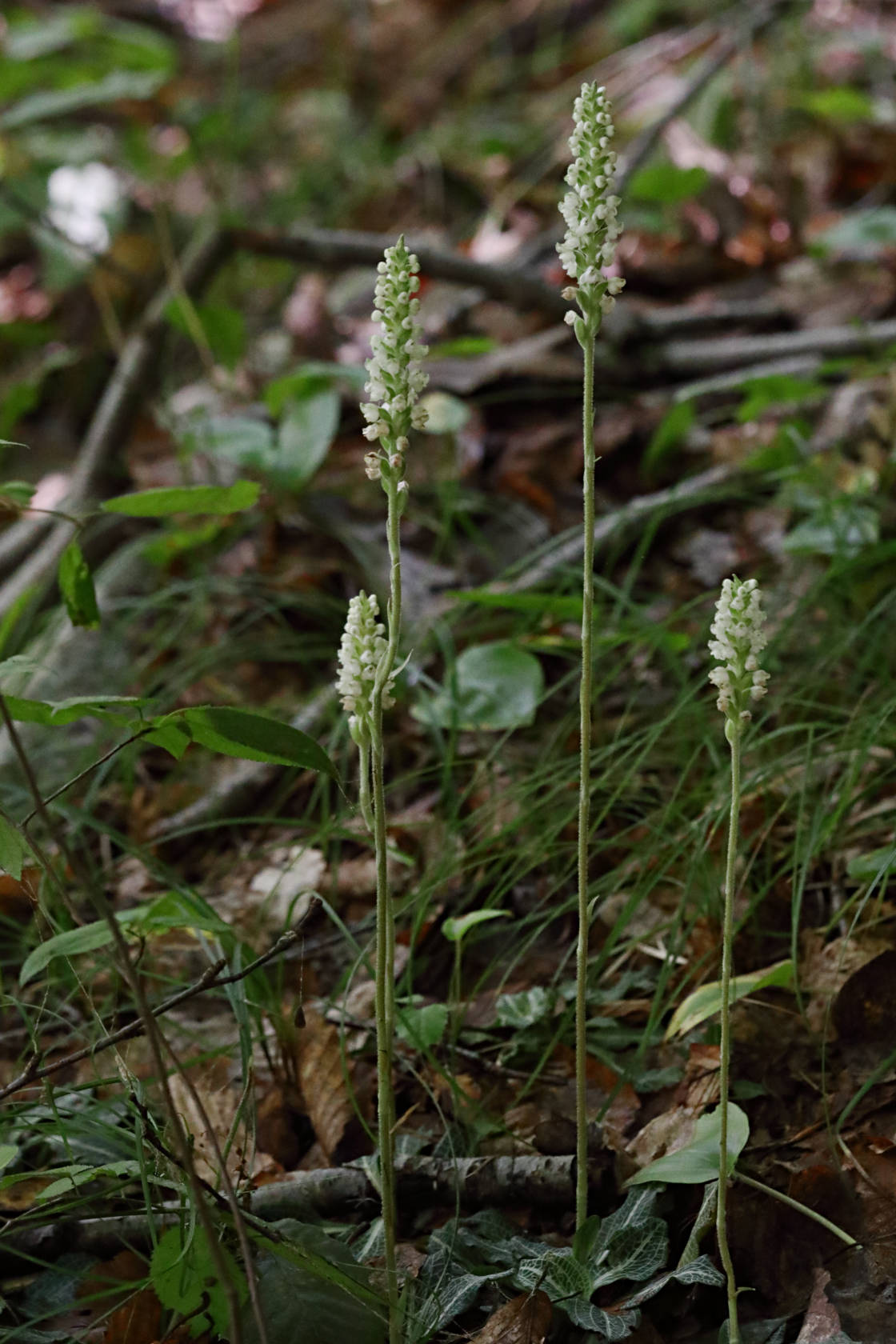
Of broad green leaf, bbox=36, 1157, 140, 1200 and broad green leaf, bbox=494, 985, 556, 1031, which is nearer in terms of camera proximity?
broad green leaf, bbox=36, 1157, 140, 1200

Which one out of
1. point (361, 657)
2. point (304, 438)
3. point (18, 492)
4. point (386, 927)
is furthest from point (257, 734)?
point (304, 438)

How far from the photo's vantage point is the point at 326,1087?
1686 mm

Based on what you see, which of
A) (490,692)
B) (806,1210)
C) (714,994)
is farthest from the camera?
(490,692)

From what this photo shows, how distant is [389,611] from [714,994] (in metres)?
0.70

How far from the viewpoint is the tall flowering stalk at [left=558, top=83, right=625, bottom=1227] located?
1150mm

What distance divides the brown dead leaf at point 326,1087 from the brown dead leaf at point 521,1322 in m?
0.37

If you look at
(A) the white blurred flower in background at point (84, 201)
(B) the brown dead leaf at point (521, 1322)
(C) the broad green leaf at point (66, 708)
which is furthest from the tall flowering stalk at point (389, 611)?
(A) the white blurred flower in background at point (84, 201)

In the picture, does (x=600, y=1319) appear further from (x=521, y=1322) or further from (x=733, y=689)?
(x=733, y=689)

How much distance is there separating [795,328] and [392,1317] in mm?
2922

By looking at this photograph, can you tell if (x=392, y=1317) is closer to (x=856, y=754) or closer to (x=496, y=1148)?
(x=496, y=1148)

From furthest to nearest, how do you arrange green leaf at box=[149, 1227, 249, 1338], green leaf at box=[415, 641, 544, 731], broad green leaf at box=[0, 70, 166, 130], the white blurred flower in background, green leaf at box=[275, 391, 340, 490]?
the white blurred flower in background, broad green leaf at box=[0, 70, 166, 130], green leaf at box=[275, 391, 340, 490], green leaf at box=[415, 641, 544, 731], green leaf at box=[149, 1227, 249, 1338]

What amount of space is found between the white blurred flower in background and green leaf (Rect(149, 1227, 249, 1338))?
11.5 feet

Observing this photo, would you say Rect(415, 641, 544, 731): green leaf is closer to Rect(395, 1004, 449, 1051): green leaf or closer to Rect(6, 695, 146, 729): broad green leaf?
Rect(395, 1004, 449, 1051): green leaf

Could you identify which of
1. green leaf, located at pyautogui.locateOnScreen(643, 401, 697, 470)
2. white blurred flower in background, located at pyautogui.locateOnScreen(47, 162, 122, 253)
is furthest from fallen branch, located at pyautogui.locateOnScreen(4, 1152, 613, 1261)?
white blurred flower in background, located at pyautogui.locateOnScreen(47, 162, 122, 253)
